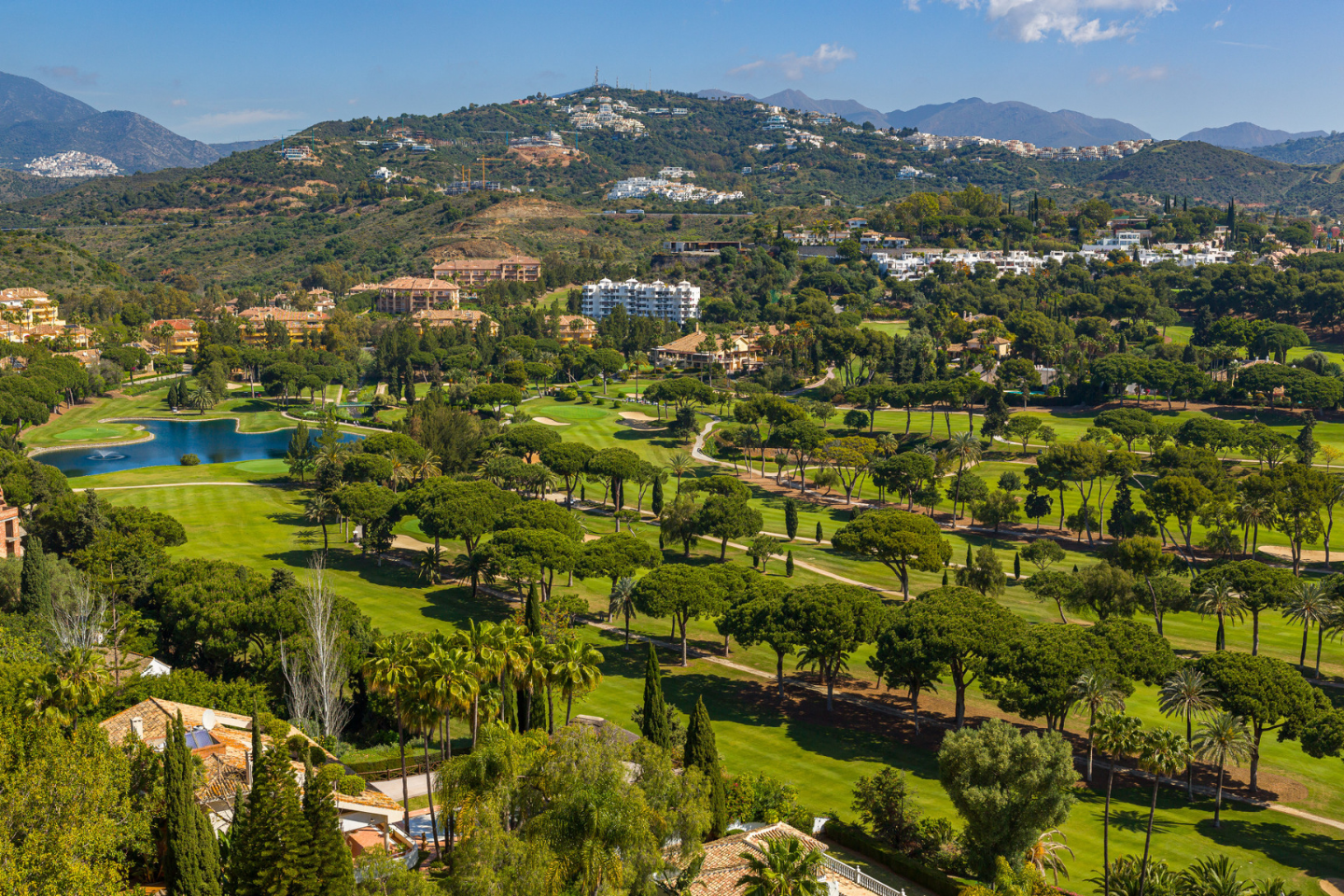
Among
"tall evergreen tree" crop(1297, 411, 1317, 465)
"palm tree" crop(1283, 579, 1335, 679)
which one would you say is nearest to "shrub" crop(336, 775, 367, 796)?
"palm tree" crop(1283, 579, 1335, 679)

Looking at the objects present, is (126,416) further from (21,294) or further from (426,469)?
(426,469)

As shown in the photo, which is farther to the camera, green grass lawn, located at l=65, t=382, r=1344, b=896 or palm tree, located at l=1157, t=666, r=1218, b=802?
palm tree, located at l=1157, t=666, r=1218, b=802

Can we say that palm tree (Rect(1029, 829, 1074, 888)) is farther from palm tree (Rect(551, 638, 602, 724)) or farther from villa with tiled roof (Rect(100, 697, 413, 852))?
villa with tiled roof (Rect(100, 697, 413, 852))

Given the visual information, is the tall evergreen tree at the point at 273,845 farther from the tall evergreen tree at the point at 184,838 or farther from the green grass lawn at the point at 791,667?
the green grass lawn at the point at 791,667

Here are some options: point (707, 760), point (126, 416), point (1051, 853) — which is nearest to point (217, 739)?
point (707, 760)

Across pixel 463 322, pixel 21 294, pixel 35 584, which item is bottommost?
pixel 35 584

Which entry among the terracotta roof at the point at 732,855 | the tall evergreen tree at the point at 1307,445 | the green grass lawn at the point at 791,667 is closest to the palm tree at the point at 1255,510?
the green grass lawn at the point at 791,667

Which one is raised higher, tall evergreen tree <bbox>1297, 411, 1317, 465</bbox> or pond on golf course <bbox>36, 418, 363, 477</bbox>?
tall evergreen tree <bbox>1297, 411, 1317, 465</bbox>

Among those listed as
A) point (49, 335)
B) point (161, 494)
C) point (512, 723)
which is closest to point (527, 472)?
point (161, 494)
